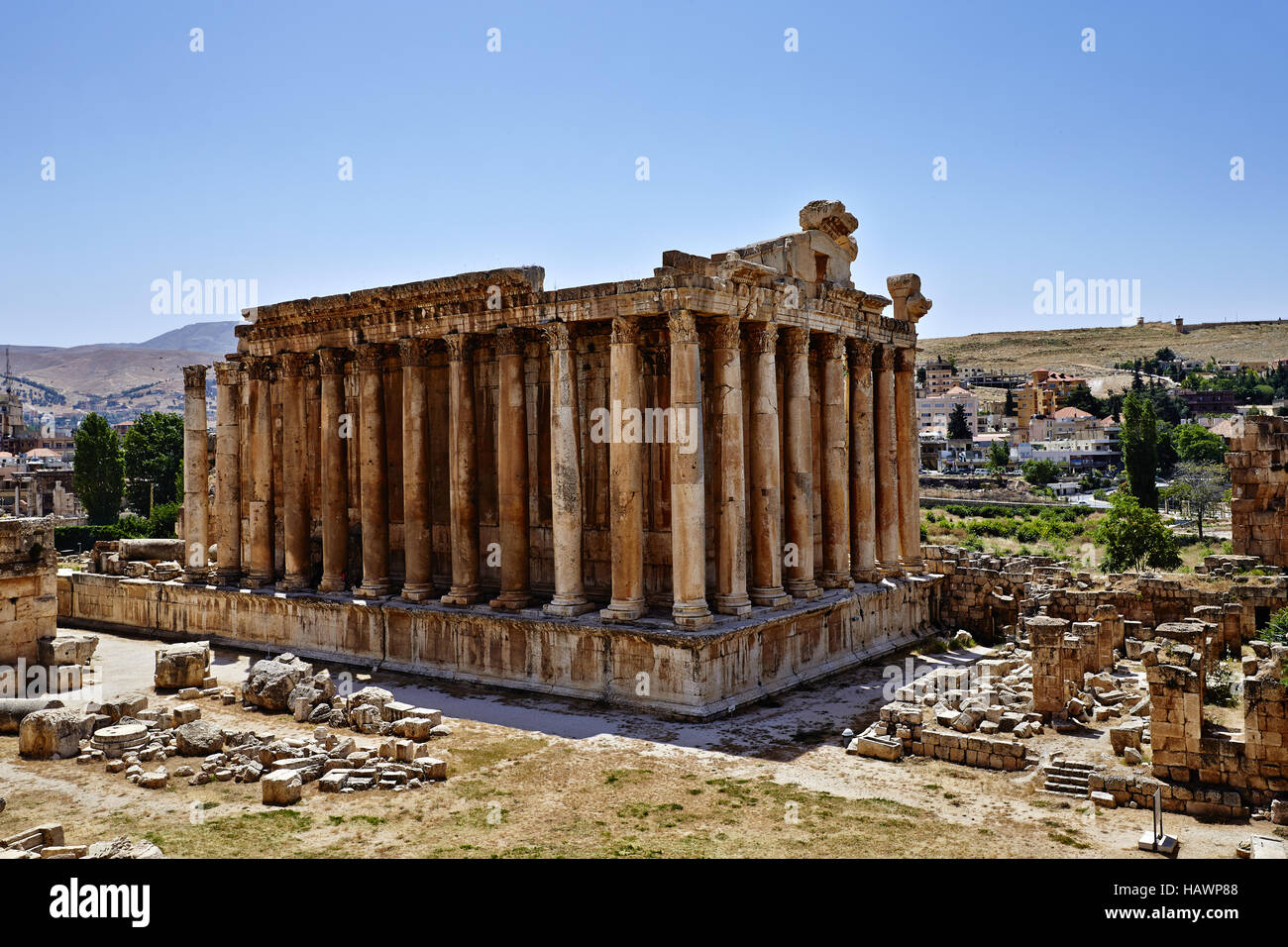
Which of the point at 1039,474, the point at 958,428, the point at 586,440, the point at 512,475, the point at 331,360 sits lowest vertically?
the point at 1039,474

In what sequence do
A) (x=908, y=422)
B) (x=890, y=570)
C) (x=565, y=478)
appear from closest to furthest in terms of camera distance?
(x=565, y=478) < (x=890, y=570) < (x=908, y=422)

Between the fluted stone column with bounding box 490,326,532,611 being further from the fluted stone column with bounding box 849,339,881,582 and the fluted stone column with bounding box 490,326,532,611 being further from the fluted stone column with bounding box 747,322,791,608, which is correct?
the fluted stone column with bounding box 849,339,881,582

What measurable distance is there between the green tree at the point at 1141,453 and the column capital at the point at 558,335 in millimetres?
51534

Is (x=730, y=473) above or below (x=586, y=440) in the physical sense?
below

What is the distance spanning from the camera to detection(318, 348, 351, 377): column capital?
86.3 feet

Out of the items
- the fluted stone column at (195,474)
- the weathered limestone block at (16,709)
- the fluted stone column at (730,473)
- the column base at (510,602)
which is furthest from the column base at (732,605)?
the fluted stone column at (195,474)

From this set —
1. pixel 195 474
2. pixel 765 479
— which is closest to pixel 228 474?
pixel 195 474

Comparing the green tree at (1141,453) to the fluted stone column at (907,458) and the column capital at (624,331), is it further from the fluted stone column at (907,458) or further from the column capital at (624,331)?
the column capital at (624,331)

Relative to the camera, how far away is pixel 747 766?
15.7 metres

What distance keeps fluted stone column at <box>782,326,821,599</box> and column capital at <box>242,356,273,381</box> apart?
15.6 meters

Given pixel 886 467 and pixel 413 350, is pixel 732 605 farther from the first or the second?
pixel 413 350

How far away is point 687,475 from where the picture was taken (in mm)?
19391

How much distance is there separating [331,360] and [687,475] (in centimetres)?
1232

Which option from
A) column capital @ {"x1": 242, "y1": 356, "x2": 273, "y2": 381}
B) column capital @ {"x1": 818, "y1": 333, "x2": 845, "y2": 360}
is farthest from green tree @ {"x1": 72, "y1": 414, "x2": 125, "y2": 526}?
column capital @ {"x1": 818, "y1": 333, "x2": 845, "y2": 360}
